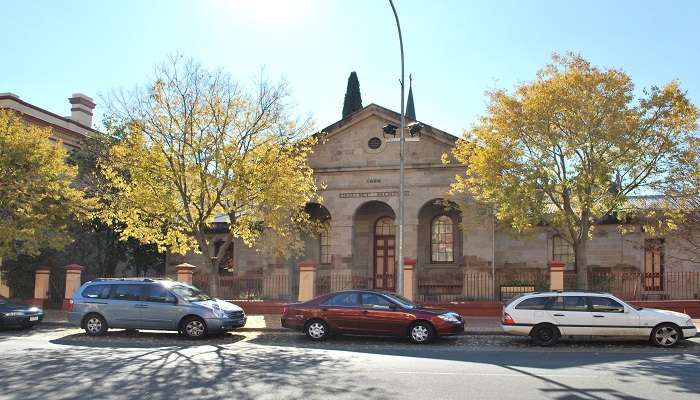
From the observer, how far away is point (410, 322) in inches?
619

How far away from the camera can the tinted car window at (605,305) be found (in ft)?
49.4

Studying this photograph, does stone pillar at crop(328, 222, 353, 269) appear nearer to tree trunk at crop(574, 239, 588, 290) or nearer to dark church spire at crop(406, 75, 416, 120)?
tree trunk at crop(574, 239, 588, 290)

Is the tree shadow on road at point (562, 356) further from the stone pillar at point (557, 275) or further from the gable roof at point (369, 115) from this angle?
the gable roof at point (369, 115)

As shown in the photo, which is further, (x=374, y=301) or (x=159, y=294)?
(x=159, y=294)

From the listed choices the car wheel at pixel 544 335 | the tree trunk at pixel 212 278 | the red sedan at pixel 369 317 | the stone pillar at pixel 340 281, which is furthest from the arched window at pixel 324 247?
the car wheel at pixel 544 335

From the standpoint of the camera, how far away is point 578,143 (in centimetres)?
A: 1917

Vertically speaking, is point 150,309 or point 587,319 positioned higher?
point 587,319

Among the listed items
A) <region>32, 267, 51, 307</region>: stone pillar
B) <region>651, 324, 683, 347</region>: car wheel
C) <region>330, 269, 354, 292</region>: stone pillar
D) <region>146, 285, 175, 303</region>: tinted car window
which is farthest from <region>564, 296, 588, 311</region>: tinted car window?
<region>32, 267, 51, 307</region>: stone pillar

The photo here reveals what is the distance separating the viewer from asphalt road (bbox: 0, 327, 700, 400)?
9211mm

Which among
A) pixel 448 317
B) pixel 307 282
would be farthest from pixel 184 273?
pixel 448 317

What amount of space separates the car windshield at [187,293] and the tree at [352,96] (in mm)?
Result: 22205

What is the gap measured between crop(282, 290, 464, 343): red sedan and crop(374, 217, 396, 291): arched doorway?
12252mm

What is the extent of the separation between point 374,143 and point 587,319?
14198 millimetres

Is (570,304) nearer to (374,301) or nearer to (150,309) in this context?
(374,301)
